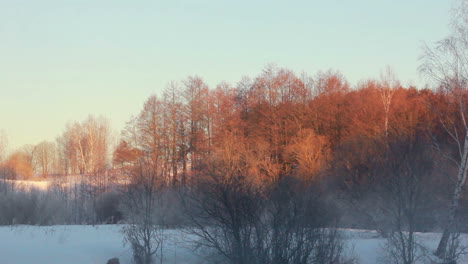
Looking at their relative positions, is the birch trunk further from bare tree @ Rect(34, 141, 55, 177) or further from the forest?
bare tree @ Rect(34, 141, 55, 177)

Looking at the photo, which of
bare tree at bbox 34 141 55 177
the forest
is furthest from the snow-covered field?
bare tree at bbox 34 141 55 177

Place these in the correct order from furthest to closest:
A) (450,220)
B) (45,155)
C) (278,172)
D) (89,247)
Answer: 1. (45,155)
2. (278,172)
3. (450,220)
4. (89,247)

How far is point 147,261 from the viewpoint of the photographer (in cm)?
1838

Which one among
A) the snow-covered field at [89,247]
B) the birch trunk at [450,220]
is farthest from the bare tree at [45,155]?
the birch trunk at [450,220]

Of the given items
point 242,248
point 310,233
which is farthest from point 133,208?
point 310,233

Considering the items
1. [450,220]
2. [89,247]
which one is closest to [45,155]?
[89,247]

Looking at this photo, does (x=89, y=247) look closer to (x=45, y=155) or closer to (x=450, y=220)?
(x=450, y=220)

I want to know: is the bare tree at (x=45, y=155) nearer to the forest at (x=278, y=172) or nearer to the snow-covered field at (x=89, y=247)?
the forest at (x=278, y=172)

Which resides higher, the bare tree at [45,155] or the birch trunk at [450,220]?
the bare tree at [45,155]

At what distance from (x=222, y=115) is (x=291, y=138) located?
23.9 feet

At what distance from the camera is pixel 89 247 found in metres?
19.2

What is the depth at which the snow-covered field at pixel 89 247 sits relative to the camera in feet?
55.9

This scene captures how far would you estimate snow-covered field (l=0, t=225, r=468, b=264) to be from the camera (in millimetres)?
17047

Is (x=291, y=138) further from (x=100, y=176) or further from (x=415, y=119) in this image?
(x=100, y=176)
